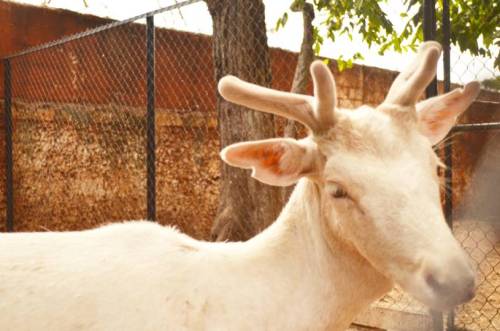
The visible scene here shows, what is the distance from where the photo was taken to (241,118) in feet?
14.2

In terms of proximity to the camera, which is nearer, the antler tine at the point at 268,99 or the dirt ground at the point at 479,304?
the antler tine at the point at 268,99

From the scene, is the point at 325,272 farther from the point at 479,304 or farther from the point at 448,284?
the point at 479,304

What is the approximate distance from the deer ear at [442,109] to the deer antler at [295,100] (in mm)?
459

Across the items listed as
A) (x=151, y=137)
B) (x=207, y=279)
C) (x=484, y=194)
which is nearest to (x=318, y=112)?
(x=207, y=279)

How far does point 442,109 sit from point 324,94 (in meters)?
0.61

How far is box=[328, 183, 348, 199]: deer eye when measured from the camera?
76.7 inches

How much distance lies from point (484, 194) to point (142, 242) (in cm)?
782

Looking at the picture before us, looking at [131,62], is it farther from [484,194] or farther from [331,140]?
[484,194]

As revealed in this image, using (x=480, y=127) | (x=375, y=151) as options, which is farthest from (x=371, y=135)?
(x=480, y=127)

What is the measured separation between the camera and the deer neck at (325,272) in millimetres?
2045

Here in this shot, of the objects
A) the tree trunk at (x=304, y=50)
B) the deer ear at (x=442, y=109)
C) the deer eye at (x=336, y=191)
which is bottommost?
the deer eye at (x=336, y=191)

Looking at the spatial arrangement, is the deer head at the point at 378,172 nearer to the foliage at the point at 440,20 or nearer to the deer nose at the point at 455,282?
the deer nose at the point at 455,282

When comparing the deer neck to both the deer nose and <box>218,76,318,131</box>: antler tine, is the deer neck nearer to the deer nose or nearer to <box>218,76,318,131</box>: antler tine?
<box>218,76,318,131</box>: antler tine

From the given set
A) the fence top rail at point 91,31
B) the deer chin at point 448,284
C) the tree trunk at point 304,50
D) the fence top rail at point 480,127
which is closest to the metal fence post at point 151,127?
the fence top rail at point 91,31
